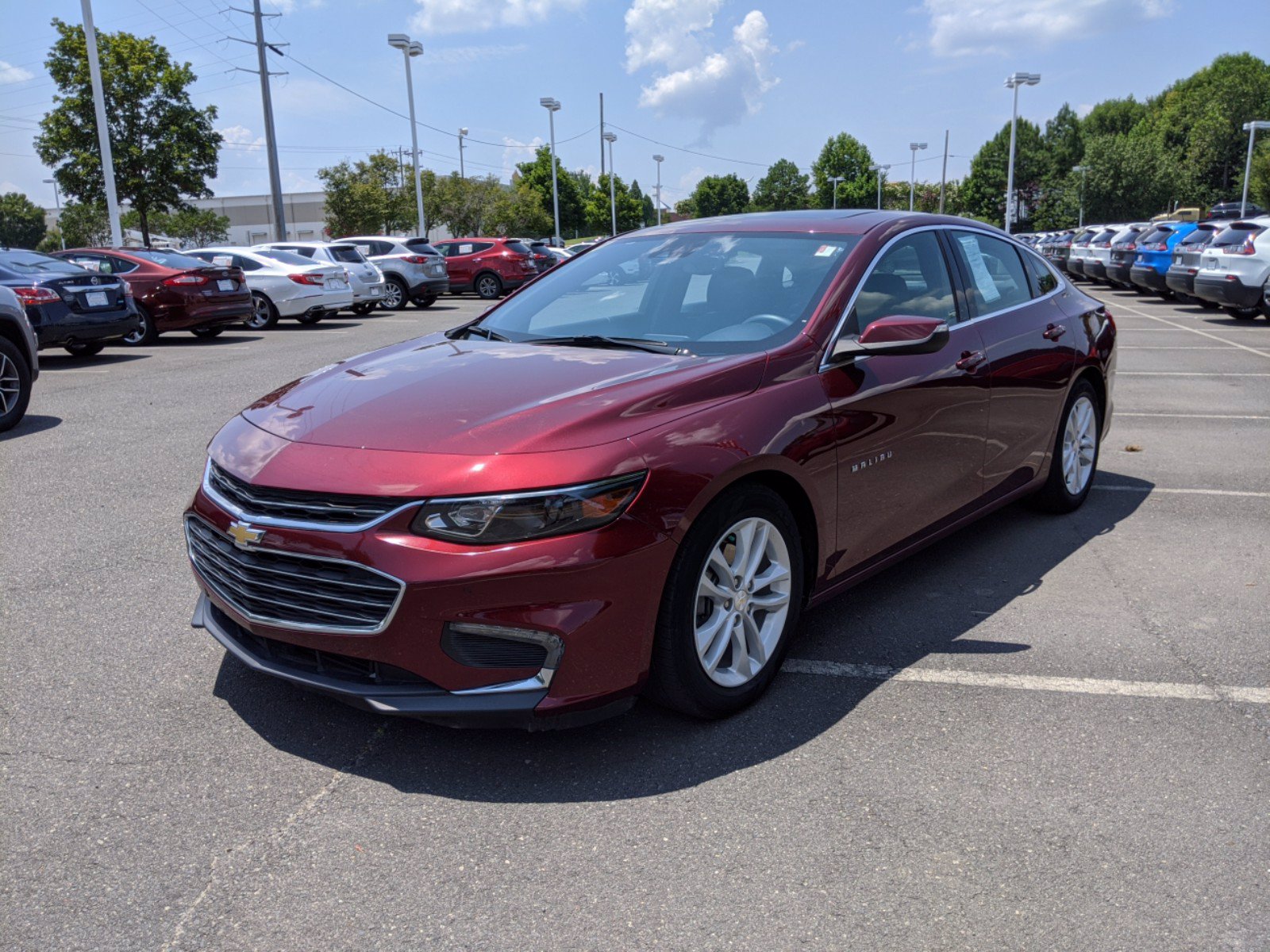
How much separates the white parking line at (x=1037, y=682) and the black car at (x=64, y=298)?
1140cm

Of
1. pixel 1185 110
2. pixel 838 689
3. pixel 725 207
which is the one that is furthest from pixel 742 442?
pixel 725 207

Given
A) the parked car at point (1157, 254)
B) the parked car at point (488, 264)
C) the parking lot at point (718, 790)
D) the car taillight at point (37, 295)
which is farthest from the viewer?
the parked car at point (488, 264)

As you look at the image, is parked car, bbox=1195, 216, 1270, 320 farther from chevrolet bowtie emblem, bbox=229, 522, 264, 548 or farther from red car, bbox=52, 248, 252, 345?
chevrolet bowtie emblem, bbox=229, 522, 264, 548

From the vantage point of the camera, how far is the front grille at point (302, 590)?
290cm

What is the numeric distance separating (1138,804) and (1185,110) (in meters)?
109

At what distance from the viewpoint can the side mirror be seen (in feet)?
12.3

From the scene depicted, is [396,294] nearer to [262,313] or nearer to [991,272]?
[262,313]

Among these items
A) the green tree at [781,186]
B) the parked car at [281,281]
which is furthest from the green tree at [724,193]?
the parked car at [281,281]

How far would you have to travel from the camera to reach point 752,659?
3.51 m

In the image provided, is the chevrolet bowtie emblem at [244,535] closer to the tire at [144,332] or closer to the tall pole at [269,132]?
the tire at [144,332]

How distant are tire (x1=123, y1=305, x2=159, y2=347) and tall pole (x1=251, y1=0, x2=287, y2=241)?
16.3 m

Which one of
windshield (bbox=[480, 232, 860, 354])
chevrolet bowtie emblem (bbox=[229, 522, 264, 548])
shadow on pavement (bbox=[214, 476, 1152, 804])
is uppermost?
windshield (bbox=[480, 232, 860, 354])

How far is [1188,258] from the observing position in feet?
65.9

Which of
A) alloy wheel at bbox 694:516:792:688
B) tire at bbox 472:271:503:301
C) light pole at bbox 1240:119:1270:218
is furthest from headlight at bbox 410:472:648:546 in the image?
light pole at bbox 1240:119:1270:218
